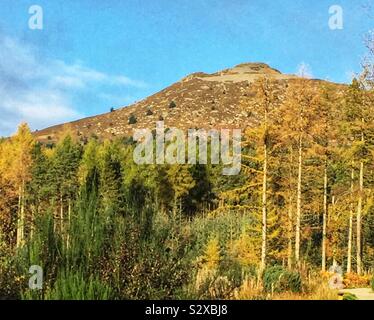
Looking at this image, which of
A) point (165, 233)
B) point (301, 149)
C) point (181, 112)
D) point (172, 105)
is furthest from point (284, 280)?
point (172, 105)

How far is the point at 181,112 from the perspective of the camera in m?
155

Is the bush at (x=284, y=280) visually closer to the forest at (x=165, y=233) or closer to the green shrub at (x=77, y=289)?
the forest at (x=165, y=233)

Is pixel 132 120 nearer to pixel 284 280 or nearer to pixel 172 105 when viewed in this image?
pixel 172 105

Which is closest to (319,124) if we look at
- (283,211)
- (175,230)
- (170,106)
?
(283,211)

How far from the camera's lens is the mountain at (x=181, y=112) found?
143250 mm

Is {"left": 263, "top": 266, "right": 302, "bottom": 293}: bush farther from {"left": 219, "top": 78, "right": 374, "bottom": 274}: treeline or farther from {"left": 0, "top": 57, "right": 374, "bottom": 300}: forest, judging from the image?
{"left": 219, "top": 78, "right": 374, "bottom": 274}: treeline

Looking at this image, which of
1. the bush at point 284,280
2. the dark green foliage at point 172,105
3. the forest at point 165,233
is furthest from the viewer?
the dark green foliage at point 172,105

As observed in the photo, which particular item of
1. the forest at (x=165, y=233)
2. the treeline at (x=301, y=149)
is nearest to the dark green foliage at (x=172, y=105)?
the treeline at (x=301, y=149)

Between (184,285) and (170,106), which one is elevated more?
(170,106)

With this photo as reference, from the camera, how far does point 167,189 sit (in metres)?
55.2

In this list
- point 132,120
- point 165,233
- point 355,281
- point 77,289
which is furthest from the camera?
point 132,120

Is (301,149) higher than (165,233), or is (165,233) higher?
(301,149)
